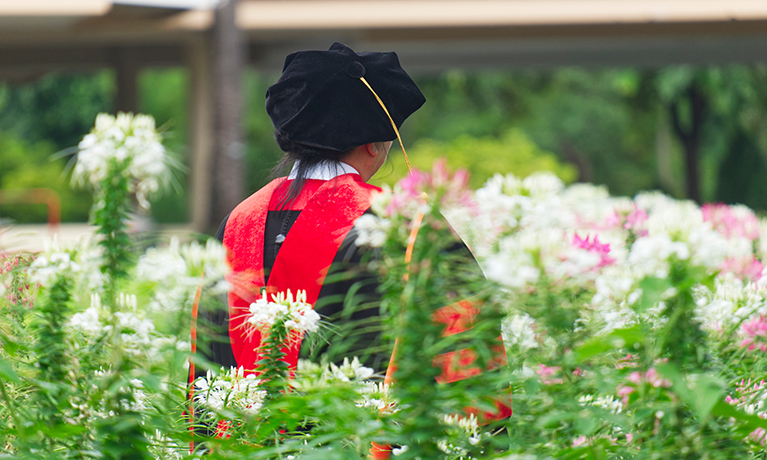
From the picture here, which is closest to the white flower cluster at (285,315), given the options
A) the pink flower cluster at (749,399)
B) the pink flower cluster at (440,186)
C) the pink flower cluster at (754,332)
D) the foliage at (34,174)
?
the pink flower cluster at (440,186)

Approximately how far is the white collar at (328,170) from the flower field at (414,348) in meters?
0.59

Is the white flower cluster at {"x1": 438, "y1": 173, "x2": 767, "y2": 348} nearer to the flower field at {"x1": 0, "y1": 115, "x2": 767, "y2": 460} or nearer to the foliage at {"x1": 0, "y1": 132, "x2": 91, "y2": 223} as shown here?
the flower field at {"x1": 0, "y1": 115, "x2": 767, "y2": 460}

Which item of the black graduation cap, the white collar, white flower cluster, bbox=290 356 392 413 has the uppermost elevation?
the black graduation cap

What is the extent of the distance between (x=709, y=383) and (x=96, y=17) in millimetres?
13042

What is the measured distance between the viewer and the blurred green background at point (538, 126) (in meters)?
18.4

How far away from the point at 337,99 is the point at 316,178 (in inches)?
9.0

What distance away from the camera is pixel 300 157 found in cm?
212

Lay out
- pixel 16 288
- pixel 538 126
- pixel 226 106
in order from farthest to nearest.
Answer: pixel 538 126 < pixel 226 106 < pixel 16 288

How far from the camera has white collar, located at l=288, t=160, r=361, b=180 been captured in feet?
6.73

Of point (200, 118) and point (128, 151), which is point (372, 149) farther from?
point (200, 118)

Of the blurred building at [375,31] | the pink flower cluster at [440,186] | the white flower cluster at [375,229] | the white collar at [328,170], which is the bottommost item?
the white flower cluster at [375,229]

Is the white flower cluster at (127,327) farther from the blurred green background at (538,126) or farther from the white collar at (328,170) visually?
the blurred green background at (538,126)

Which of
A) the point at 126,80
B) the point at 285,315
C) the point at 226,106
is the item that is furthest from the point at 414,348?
the point at 126,80

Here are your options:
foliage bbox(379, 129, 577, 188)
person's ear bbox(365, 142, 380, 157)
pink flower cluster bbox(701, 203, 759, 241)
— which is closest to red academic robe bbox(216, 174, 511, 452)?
person's ear bbox(365, 142, 380, 157)
